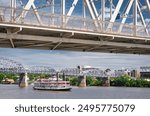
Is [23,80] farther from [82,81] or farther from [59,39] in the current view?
[59,39]

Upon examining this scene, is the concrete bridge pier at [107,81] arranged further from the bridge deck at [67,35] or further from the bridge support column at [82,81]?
the bridge deck at [67,35]

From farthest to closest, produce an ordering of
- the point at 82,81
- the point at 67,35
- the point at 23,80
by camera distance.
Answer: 1. the point at 82,81
2. the point at 23,80
3. the point at 67,35

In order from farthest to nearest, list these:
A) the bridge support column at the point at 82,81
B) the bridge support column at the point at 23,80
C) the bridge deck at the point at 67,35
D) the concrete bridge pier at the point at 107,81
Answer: the concrete bridge pier at the point at 107,81, the bridge support column at the point at 82,81, the bridge support column at the point at 23,80, the bridge deck at the point at 67,35

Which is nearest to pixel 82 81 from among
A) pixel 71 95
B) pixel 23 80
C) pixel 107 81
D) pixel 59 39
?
pixel 107 81

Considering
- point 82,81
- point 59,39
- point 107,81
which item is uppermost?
point 59,39

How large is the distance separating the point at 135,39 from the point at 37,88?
43408 mm

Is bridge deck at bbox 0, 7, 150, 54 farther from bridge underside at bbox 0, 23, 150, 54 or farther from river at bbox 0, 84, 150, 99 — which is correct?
river at bbox 0, 84, 150, 99


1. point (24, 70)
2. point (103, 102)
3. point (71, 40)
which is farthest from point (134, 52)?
point (24, 70)

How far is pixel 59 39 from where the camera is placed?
2033cm

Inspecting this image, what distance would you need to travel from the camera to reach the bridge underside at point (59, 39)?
60.8 ft

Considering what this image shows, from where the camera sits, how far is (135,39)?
22.7 metres

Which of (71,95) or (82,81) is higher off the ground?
(71,95)

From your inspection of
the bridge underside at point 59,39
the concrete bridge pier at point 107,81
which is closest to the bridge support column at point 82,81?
the concrete bridge pier at point 107,81

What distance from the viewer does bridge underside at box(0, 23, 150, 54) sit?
1854 cm
